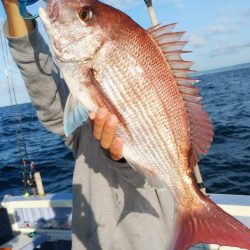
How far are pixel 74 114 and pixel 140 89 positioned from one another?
35 cm

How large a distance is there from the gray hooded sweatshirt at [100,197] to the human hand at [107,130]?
26 centimetres

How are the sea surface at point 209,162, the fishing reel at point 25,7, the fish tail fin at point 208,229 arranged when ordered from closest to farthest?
the fish tail fin at point 208,229 → the fishing reel at point 25,7 → the sea surface at point 209,162

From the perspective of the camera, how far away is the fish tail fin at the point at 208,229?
1.65 m

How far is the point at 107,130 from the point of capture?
1.77 m

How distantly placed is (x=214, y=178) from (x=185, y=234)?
754 centimetres

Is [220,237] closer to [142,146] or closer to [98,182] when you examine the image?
[142,146]

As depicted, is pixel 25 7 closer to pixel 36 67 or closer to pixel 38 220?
pixel 36 67

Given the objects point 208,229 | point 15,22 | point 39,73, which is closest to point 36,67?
point 39,73

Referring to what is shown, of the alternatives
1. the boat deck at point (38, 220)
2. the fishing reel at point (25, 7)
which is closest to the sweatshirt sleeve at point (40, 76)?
the fishing reel at point (25, 7)

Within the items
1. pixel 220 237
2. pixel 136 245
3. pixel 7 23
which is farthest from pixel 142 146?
pixel 7 23

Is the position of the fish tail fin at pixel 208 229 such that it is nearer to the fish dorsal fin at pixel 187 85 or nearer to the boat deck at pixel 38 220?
the fish dorsal fin at pixel 187 85

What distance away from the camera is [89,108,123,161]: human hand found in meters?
1.73

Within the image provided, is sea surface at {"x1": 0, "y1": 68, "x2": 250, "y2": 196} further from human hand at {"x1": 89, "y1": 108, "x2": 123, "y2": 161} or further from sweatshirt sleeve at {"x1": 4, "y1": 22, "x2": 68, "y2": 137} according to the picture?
human hand at {"x1": 89, "y1": 108, "x2": 123, "y2": 161}

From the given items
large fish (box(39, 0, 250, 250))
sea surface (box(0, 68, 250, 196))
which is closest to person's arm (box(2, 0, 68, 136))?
large fish (box(39, 0, 250, 250))
